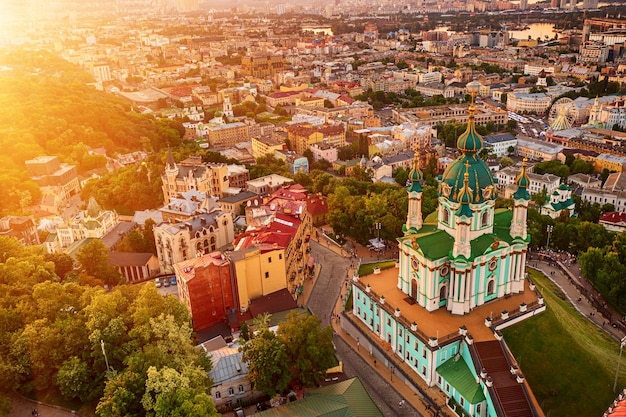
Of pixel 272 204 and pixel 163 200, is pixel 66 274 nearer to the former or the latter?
pixel 272 204

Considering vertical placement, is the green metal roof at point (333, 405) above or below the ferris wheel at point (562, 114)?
above

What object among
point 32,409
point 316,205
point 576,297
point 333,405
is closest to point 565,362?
point 576,297

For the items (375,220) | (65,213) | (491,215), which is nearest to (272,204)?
(375,220)

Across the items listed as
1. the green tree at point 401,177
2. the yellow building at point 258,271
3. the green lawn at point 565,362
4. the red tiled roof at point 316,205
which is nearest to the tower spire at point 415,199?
the green lawn at point 565,362

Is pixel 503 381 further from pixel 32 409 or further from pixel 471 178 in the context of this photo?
pixel 32 409

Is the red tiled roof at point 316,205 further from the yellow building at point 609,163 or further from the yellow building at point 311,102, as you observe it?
the yellow building at point 311,102

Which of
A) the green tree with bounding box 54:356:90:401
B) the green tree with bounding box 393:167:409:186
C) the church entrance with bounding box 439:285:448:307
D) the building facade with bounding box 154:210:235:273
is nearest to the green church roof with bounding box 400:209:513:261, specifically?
the church entrance with bounding box 439:285:448:307

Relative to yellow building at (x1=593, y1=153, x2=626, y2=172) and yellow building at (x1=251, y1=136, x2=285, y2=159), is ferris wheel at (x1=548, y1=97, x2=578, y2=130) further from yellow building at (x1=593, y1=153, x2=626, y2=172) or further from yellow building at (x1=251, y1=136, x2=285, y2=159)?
yellow building at (x1=251, y1=136, x2=285, y2=159)
